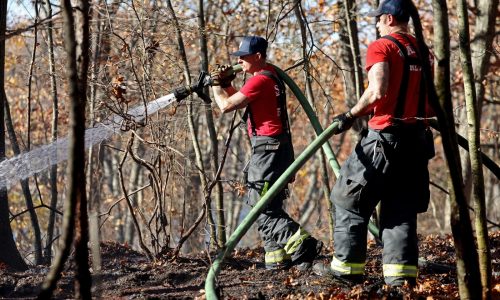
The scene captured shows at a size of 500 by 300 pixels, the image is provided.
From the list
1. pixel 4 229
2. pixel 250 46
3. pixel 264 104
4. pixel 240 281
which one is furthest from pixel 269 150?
pixel 4 229

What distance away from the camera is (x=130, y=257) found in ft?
24.8

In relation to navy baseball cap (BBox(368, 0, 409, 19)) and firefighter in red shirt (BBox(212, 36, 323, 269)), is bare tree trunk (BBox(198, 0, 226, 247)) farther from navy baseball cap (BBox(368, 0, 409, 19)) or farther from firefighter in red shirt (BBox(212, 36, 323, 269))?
navy baseball cap (BBox(368, 0, 409, 19))

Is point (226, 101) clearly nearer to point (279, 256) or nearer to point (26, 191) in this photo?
point (279, 256)

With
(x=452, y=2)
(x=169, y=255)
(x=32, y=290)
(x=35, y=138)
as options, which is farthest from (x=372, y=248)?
(x=35, y=138)

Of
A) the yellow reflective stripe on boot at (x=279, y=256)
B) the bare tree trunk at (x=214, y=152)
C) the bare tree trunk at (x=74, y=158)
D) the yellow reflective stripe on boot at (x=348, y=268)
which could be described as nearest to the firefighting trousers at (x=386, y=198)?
the yellow reflective stripe on boot at (x=348, y=268)

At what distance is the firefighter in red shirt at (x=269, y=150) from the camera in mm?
6129

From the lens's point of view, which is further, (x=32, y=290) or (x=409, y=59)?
(x=32, y=290)

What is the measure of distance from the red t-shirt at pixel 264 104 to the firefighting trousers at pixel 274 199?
0.25 feet

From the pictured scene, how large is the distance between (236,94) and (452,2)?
14.1 m

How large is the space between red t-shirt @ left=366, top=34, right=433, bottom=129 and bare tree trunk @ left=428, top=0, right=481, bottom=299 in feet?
2.81

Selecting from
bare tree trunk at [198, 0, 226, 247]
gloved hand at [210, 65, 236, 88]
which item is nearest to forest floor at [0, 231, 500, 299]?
bare tree trunk at [198, 0, 226, 247]

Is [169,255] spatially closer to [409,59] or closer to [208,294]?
[208,294]

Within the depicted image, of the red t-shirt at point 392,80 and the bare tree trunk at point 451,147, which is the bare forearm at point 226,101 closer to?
the red t-shirt at point 392,80

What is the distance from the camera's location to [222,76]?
6207mm
